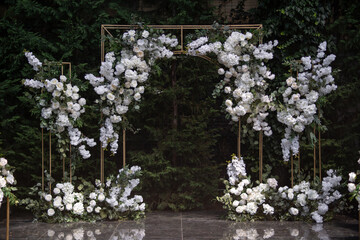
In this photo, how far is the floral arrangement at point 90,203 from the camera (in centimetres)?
516

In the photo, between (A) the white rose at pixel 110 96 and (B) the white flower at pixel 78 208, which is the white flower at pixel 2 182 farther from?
(A) the white rose at pixel 110 96

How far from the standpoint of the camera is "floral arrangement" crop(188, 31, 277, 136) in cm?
517

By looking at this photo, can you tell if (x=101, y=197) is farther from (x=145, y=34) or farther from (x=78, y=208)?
(x=145, y=34)

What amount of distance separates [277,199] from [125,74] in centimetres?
229

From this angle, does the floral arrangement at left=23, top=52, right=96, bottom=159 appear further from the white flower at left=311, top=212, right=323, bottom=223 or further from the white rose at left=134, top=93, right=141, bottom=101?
the white flower at left=311, top=212, right=323, bottom=223

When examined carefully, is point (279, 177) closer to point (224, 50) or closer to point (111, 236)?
point (224, 50)

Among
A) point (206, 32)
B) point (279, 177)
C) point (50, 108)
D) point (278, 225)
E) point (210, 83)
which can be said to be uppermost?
point (206, 32)

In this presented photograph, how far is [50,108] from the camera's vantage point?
5.14 metres

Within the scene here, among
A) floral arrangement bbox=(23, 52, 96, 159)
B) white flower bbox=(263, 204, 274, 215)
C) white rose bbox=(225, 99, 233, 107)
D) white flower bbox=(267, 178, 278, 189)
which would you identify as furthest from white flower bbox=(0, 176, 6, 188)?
white flower bbox=(267, 178, 278, 189)

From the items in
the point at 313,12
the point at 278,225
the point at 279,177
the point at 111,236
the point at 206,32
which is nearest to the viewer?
the point at 111,236

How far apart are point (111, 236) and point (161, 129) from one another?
85.5 inches

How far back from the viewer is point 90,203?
5.17 m

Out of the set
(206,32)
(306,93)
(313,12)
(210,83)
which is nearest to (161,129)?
(210,83)

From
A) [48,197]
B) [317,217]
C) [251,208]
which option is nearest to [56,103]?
[48,197]
